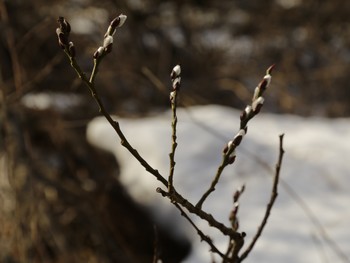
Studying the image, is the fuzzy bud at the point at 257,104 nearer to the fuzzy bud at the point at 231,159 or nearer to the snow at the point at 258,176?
the fuzzy bud at the point at 231,159

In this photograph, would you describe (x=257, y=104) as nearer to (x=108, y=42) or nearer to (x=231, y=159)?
(x=231, y=159)

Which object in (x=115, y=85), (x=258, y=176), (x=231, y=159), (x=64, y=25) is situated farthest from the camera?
(x=115, y=85)

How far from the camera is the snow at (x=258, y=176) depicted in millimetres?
1671

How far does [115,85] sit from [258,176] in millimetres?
2608

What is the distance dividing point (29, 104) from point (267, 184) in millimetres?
1724

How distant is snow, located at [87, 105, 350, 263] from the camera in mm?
1671

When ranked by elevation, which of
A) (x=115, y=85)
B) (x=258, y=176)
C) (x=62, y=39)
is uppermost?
(x=115, y=85)

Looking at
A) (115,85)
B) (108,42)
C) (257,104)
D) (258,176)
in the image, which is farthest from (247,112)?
(115,85)

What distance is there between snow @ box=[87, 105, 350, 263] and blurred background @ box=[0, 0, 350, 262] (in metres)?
0.16

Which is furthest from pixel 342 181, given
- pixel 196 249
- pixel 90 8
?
pixel 90 8

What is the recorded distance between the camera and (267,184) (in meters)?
2.04

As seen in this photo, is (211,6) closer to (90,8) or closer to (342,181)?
(90,8)

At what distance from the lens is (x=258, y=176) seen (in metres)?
2.08

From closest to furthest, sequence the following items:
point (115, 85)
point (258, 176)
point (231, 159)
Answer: point (231, 159) < point (258, 176) < point (115, 85)
